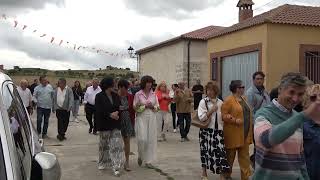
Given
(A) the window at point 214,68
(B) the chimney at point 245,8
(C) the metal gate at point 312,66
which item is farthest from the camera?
(B) the chimney at point 245,8

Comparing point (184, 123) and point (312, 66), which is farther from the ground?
point (312, 66)

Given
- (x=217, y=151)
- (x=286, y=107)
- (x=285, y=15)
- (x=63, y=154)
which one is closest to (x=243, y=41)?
(x=285, y=15)

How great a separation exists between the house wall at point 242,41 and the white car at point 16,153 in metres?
18.2

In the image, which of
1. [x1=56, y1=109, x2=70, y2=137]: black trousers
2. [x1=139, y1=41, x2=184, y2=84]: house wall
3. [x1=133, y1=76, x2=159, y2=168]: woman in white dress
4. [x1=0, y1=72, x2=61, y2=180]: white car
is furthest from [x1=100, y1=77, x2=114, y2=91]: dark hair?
[x1=139, y1=41, x2=184, y2=84]: house wall

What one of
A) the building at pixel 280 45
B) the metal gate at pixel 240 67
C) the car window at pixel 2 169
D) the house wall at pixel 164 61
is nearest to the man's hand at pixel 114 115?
the car window at pixel 2 169

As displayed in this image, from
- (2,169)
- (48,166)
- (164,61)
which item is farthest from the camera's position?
(164,61)

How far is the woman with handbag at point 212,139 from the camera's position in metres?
8.60

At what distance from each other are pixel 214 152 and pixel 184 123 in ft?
21.7

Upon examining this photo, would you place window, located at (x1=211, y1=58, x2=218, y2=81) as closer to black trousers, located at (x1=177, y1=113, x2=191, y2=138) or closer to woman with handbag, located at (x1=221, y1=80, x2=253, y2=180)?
black trousers, located at (x1=177, y1=113, x2=191, y2=138)

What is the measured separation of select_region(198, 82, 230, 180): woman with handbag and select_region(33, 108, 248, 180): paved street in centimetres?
60

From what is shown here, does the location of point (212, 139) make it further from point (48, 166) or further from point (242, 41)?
point (242, 41)

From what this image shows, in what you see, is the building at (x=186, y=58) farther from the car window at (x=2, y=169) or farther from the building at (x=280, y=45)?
the car window at (x=2, y=169)

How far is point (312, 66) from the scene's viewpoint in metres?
22.2

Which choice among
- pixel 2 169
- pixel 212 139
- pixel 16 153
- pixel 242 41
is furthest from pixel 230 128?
pixel 242 41
